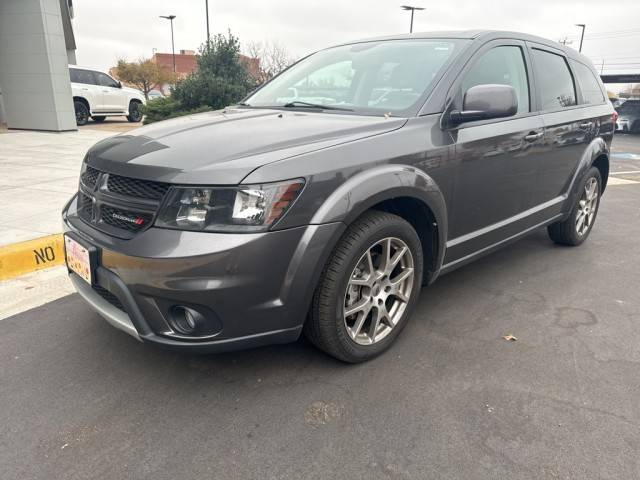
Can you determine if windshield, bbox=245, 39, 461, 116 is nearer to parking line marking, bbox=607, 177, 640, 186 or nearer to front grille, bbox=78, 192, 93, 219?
front grille, bbox=78, 192, 93, 219

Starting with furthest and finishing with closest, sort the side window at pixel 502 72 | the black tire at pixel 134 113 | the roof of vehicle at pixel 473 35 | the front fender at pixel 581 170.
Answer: the black tire at pixel 134 113, the front fender at pixel 581 170, the roof of vehicle at pixel 473 35, the side window at pixel 502 72

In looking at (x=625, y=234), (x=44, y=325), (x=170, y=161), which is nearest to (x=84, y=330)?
(x=44, y=325)

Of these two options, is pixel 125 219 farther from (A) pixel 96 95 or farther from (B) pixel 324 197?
(A) pixel 96 95

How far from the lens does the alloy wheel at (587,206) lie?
183 inches

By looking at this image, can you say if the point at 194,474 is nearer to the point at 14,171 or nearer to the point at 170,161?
the point at 170,161

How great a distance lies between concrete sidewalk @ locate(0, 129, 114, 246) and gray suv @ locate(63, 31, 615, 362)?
2139 millimetres

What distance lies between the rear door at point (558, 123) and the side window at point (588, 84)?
149mm

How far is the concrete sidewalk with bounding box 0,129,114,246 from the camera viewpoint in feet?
15.0

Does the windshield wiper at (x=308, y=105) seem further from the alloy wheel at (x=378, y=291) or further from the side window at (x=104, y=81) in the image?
the side window at (x=104, y=81)

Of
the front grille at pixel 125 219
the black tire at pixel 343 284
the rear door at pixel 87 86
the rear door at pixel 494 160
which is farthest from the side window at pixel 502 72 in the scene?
the rear door at pixel 87 86


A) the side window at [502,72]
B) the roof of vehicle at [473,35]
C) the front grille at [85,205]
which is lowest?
the front grille at [85,205]

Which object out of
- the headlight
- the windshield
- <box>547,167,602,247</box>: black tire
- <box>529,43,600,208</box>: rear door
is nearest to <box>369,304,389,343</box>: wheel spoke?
the headlight

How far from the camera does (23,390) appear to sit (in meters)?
2.46

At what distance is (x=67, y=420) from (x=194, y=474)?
0.71m
